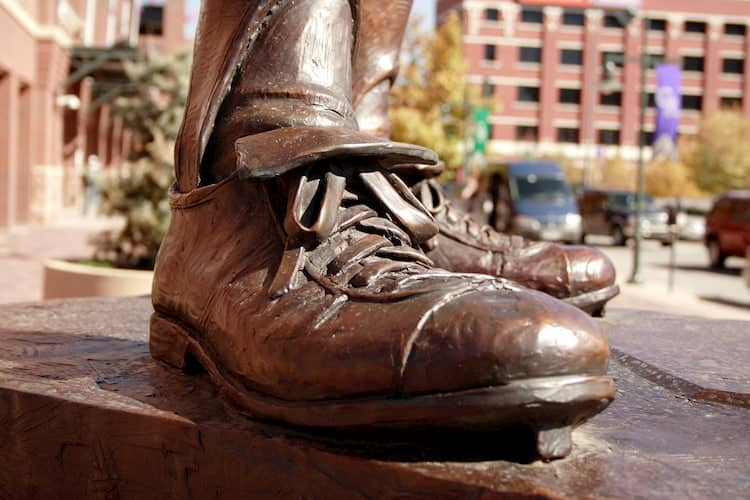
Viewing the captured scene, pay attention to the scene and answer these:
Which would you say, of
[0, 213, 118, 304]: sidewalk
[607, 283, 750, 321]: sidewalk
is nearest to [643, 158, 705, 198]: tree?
[0, 213, 118, 304]: sidewalk

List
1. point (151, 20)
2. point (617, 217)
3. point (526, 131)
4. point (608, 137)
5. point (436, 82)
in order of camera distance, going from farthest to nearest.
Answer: point (608, 137) < point (526, 131) < point (151, 20) < point (436, 82) < point (617, 217)

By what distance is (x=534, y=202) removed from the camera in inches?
739

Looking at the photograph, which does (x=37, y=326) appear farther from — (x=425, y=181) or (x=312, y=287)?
(x=312, y=287)

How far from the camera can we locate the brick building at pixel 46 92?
48.2 ft

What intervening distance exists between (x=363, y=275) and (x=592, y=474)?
1.38 ft

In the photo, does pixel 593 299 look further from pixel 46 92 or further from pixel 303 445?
pixel 46 92

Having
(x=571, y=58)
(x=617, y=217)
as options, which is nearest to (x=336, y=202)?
(x=617, y=217)

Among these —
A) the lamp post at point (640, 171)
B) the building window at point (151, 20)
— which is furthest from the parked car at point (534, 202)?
the building window at point (151, 20)

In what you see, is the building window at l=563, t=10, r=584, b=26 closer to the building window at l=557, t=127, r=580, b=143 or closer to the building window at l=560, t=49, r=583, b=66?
the building window at l=560, t=49, r=583, b=66

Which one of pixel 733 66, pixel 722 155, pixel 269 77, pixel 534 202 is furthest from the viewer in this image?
pixel 733 66

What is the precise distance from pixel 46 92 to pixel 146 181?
1219cm

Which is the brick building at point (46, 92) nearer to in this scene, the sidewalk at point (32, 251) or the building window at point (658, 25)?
the sidewalk at point (32, 251)

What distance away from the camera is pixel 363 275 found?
124 cm

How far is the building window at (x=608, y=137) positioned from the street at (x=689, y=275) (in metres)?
34.6
